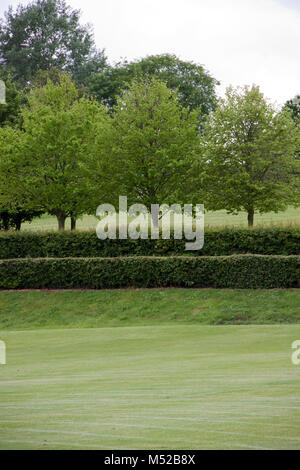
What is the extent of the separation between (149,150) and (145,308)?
1076 cm

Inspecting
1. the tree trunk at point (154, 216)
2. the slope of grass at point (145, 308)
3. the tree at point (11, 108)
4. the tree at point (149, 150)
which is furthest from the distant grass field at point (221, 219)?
the slope of grass at point (145, 308)

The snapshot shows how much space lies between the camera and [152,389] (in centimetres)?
711

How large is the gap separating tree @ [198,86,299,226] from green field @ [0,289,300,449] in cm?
1567

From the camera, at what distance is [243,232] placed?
27.4m

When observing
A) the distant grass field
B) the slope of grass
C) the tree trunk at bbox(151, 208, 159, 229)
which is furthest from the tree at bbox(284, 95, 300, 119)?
the slope of grass

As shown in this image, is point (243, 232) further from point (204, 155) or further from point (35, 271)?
point (35, 271)

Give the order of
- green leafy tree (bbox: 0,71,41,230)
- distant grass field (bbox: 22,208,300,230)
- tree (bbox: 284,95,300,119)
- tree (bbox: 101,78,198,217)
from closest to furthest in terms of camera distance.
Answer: tree (bbox: 101,78,198,217)
green leafy tree (bbox: 0,71,41,230)
distant grass field (bbox: 22,208,300,230)
tree (bbox: 284,95,300,119)

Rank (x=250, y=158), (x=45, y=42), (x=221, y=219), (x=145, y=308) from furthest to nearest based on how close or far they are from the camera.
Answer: (x=45, y=42) < (x=221, y=219) < (x=250, y=158) < (x=145, y=308)

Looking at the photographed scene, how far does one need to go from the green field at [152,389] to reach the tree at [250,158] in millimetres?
15674

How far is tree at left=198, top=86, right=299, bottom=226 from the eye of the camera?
32031mm

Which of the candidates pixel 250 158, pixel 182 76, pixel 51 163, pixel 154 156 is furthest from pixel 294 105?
pixel 51 163

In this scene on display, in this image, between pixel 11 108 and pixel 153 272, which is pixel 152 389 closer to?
pixel 153 272

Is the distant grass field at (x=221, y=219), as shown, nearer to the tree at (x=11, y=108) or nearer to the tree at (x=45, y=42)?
the tree at (x=11, y=108)

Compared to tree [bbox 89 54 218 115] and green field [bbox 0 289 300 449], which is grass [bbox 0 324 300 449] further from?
tree [bbox 89 54 218 115]
